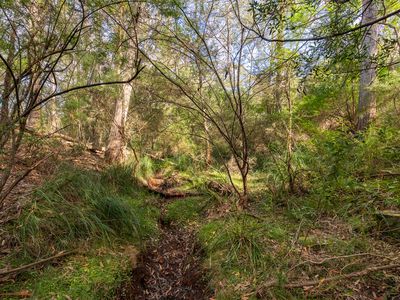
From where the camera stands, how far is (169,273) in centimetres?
344

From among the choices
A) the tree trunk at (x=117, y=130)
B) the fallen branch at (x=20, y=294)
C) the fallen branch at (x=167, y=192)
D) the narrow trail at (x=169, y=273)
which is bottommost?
the narrow trail at (x=169, y=273)

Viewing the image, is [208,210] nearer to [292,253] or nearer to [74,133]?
[292,253]

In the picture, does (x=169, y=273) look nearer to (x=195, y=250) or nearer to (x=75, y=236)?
(x=195, y=250)

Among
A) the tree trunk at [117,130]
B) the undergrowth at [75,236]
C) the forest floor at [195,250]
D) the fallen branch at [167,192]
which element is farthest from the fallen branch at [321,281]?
the tree trunk at [117,130]

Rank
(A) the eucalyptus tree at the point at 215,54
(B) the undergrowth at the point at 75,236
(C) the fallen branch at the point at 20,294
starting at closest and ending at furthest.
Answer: (C) the fallen branch at the point at 20,294 → (B) the undergrowth at the point at 75,236 → (A) the eucalyptus tree at the point at 215,54

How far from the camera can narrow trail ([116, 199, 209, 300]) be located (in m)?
2.97

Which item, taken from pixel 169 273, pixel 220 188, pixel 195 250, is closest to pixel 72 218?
pixel 169 273

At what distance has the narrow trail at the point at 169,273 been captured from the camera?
9.76 feet

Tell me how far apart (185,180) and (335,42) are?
15.1ft

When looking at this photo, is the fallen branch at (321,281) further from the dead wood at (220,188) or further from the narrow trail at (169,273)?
the dead wood at (220,188)

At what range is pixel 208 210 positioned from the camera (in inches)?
195

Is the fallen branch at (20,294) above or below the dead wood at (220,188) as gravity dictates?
below

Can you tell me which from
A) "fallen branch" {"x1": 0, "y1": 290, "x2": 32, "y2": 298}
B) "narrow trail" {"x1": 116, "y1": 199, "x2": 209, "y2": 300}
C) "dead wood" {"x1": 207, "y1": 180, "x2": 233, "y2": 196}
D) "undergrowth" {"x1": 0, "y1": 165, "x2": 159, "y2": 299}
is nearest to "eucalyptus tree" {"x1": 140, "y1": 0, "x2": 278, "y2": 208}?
"dead wood" {"x1": 207, "y1": 180, "x2": 233, "y2": 196}

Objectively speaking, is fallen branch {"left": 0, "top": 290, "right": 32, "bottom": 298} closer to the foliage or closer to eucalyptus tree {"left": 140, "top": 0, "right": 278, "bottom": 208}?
the foliage
